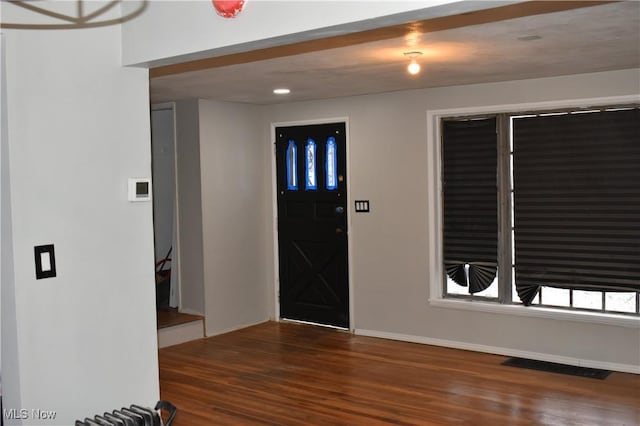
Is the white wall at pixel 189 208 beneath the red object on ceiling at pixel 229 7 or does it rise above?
beneath

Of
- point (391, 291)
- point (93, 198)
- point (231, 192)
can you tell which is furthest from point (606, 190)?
point (93, 198)

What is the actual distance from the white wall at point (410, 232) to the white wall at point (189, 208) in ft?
3.33

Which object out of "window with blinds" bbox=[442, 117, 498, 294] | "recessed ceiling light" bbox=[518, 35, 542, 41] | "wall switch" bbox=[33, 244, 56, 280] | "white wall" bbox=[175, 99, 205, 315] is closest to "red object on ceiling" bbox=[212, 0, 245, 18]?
"wall switch" bbox=[33, 244, 56, 280]

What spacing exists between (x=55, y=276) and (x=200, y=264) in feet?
13.1

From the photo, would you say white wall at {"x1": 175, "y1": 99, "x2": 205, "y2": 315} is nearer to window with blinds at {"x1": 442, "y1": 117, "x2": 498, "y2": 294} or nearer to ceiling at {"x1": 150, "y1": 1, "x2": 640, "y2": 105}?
ceiling at {"x1": 150, "y1": 1, "x2": 640, "y2": 105}

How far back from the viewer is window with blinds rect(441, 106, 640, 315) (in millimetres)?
5422

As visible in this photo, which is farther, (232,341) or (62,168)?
(232,341)

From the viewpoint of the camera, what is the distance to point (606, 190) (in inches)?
215

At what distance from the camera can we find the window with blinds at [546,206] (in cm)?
542

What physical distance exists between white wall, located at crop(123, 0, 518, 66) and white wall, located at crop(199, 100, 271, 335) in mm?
3847

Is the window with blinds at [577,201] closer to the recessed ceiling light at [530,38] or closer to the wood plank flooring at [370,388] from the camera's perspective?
the wood plank flooring at [370,388]

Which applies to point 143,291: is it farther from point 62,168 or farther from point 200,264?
point 200,264

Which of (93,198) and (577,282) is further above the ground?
(93,198)

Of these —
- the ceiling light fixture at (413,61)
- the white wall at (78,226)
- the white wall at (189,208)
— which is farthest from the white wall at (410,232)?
the white wall at (78,226)
